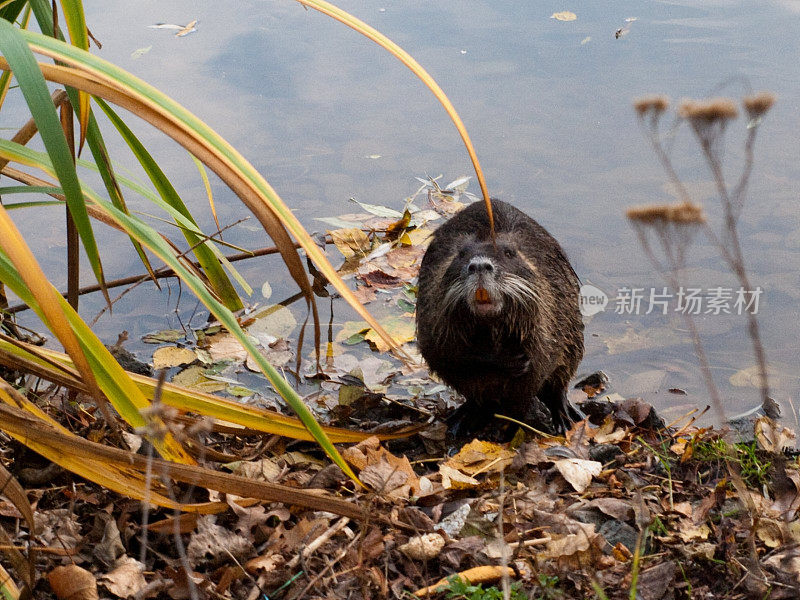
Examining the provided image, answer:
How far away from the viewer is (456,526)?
2039mm

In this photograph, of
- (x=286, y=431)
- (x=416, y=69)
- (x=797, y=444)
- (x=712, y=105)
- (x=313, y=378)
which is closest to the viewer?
(x=712, y=105)

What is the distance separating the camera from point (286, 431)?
6.86ft

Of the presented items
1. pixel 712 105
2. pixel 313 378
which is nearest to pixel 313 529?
pixel 712 105

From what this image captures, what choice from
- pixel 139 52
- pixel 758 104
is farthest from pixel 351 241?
pixel 758 104

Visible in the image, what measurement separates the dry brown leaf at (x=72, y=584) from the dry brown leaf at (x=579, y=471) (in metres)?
1.23

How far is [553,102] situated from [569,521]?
381 cm

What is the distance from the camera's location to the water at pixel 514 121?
13.5ft

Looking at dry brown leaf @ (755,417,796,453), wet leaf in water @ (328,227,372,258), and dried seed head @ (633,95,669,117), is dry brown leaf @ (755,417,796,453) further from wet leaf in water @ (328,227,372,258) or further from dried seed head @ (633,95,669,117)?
wet leaf in water @ (328,227,372,258)

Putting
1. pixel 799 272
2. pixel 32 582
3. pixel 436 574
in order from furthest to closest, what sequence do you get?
pixel 799 272, pixel 436 574, pixel 32 582

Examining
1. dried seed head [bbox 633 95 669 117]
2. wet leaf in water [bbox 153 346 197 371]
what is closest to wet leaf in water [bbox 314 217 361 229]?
wet leaf in water [bbox 153 346 197 371]

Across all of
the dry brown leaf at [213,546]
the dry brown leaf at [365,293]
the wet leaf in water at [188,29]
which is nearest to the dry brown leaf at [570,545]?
the dry brown leaf at [213,546]

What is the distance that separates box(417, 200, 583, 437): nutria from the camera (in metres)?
3.11

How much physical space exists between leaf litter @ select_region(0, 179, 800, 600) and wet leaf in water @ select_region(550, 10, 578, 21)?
4.16m

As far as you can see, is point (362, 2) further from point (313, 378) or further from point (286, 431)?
point (286, 431)
